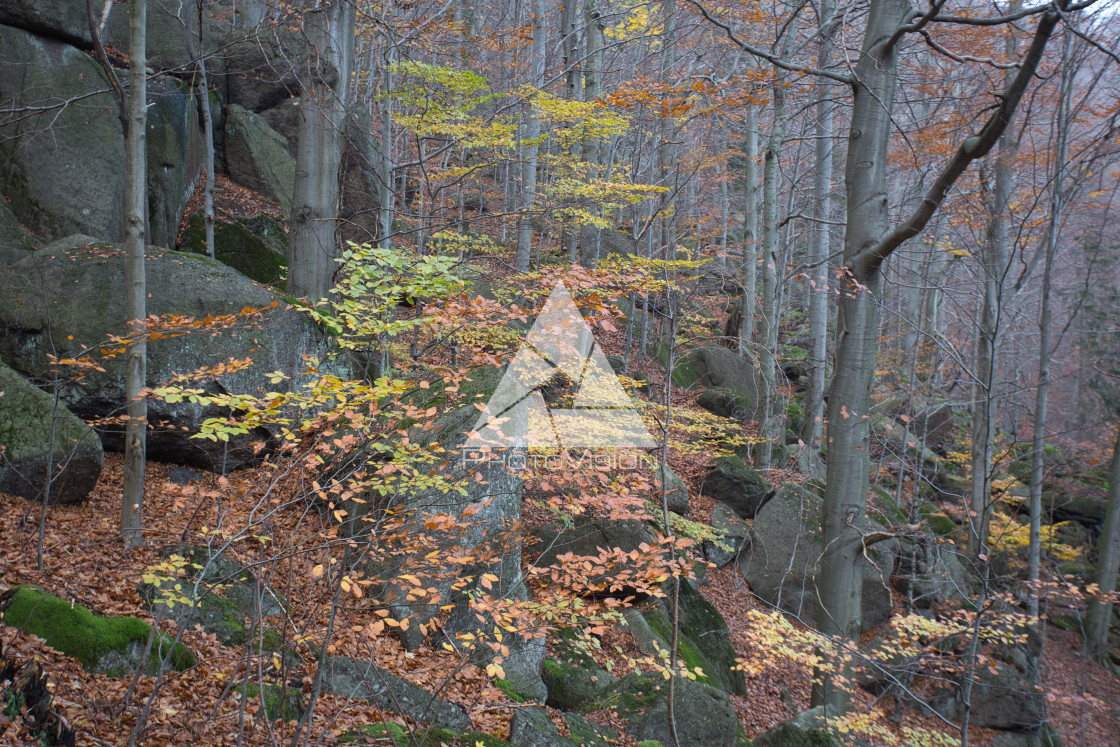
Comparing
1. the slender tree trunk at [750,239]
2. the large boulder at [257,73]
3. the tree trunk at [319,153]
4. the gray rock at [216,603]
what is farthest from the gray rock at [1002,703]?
the large boulder at [257,73]

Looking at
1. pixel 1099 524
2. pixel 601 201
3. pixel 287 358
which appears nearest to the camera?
pixel 287 358

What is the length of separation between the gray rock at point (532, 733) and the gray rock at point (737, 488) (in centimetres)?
645

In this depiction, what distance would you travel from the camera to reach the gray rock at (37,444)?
16.8ft

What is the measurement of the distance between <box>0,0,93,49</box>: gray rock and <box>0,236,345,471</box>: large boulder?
3.64m

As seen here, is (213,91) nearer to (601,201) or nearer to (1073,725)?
(601,201)

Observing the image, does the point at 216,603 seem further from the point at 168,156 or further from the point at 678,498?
the point at 168,156

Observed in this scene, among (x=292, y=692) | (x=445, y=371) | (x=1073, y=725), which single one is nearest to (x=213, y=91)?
(x=445, y=371)

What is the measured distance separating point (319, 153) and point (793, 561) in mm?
8833

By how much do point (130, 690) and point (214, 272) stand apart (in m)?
5.64

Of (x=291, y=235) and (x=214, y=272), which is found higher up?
(x=291, y=235)

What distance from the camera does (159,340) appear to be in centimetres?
617

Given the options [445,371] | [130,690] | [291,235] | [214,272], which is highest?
[291,235]

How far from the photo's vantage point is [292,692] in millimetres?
3471

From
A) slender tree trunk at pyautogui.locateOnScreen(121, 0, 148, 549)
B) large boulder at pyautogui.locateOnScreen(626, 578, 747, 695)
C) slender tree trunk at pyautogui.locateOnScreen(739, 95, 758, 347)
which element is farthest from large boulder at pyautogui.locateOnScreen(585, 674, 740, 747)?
slender tree trunk at pyautogui.locateOnScreen(739, 95, 758, 347)
